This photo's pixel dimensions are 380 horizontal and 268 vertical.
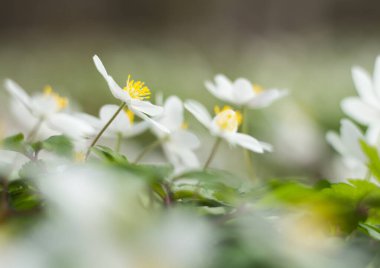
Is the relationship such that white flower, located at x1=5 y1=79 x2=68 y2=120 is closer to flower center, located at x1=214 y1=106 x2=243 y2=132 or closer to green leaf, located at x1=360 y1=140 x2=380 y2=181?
flower center, located at x1=214 y1=106 x2=243 y2=132

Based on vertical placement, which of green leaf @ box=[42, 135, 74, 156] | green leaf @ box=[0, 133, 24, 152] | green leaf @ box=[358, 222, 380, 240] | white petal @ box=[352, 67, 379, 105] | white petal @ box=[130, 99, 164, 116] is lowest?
green leaf @ box=[0, 133, 24, 152]

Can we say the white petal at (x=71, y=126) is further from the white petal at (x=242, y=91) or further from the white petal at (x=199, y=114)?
the white petal at (x=242, y=91)

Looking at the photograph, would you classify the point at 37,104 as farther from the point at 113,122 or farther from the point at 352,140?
the point at 352,140

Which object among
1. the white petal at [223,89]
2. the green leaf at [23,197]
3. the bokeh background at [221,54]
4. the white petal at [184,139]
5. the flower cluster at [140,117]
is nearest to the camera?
the green leaf at [23,197]

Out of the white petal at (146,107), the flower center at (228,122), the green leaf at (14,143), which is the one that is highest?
the white petal at (146,107)

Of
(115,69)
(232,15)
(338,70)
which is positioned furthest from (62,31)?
(338,70)

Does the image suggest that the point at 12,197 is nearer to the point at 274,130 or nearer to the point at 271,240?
the point at 271,240

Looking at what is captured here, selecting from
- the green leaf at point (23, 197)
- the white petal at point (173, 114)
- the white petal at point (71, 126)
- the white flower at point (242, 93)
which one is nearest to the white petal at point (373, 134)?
the white flower at point (242, 93)

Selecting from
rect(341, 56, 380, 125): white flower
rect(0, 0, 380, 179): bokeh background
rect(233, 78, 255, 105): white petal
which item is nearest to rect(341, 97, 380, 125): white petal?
rect(341, 56, 380, 125): white flower
